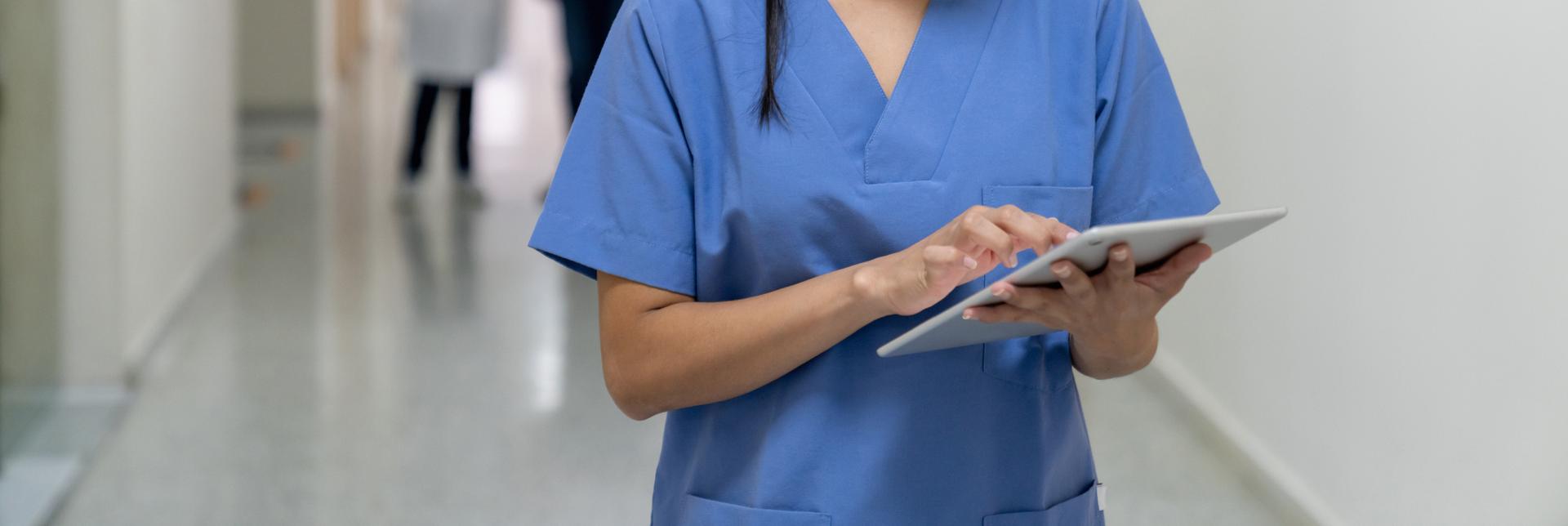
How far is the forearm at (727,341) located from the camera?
2.71ft

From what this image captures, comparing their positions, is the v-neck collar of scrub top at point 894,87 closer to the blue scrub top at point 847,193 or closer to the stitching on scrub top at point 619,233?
the blue scrub top at point 847,193

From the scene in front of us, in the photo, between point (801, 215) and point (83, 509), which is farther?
point (83, 509)

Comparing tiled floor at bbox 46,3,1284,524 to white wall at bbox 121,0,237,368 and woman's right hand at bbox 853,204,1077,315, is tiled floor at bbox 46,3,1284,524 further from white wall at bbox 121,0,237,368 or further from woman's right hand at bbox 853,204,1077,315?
woman's right hand at bbox 853,204,1077,315

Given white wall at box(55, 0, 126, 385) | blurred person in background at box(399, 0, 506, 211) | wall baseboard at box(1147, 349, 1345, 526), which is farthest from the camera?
blurred person in background at box(399, 0, 506, 211)

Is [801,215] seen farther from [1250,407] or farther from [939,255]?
[1250,407]

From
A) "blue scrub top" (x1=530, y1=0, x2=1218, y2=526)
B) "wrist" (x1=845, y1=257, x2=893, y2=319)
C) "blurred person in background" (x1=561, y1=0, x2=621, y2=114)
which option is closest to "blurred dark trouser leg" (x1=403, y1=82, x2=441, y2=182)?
"blurred person in background" (x1=561, y1=0, x2=621, y2=114)

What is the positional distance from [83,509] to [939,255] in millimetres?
2050

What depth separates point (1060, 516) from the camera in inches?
36.9

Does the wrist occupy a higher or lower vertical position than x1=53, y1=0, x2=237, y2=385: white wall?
higher

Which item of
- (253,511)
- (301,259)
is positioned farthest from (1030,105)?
(301,259)

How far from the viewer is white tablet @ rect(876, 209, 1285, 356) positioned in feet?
2.29

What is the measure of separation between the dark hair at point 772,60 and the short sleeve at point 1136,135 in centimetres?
20

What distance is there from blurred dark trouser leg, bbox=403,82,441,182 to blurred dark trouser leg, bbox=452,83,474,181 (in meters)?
0.10

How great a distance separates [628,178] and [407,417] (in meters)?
2.13
